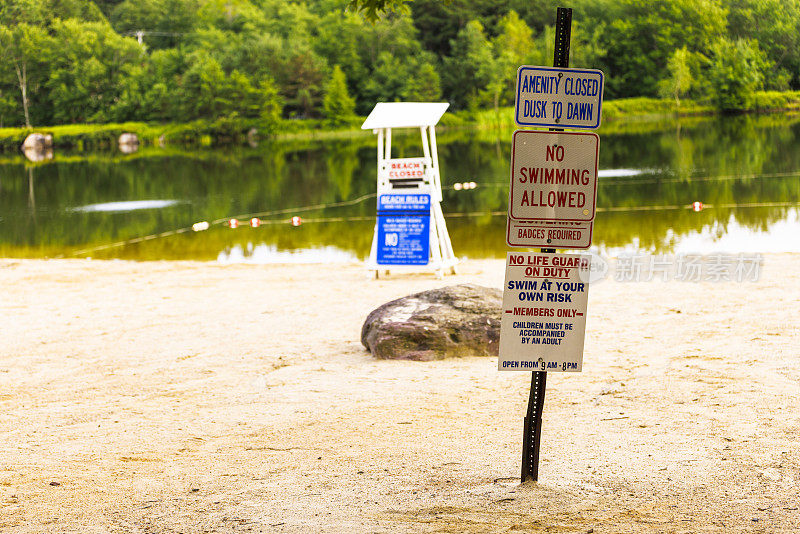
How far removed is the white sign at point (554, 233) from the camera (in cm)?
392

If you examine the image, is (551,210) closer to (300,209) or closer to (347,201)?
(300,209)

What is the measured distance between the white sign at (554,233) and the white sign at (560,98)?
1.34 feet

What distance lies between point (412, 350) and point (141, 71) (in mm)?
73218

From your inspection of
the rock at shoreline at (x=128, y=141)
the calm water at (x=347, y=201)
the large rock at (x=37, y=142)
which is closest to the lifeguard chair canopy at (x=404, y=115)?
the calm water at (x=347, y=201)

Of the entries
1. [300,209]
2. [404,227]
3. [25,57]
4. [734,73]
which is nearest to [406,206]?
[404,227]

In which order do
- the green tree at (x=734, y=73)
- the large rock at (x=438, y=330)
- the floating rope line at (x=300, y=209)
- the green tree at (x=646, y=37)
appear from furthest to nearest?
1. the green tree at (x=646, y=37)
2. the green tree at (x=734, y=73)
3. the floating rope line at (x=300, y=209)
4. the large rock at (x=438, y=330)

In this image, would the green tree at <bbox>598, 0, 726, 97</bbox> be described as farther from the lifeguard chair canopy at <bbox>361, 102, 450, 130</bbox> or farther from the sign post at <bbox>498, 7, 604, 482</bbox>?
the sign post at <bbox>498, 7, 604, 482</bbox>

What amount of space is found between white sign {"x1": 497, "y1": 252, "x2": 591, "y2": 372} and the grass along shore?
6607 centimetres

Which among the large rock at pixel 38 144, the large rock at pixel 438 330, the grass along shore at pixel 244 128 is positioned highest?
the grass along shore at pixel 244 128

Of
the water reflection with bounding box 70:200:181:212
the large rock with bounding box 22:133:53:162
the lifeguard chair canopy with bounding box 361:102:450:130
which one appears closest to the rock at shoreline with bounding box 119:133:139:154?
the large rock with bounding box 22:133:53:162

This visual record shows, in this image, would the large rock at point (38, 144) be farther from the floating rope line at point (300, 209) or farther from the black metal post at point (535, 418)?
the black metal post at point (535, 418)

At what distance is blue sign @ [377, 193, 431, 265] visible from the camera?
11.7m

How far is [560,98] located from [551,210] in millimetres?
463

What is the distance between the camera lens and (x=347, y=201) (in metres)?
26.6
